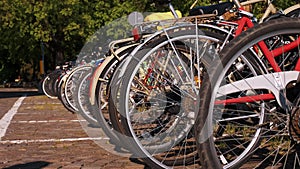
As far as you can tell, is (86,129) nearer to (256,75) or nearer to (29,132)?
(29,132)

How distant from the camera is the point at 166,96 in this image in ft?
15.3

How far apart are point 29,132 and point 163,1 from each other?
13.2 ft

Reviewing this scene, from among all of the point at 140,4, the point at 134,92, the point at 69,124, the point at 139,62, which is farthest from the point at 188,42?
the point at 140,4

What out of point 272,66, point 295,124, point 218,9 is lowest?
point 295,124

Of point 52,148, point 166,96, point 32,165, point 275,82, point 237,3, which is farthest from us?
point 52,148

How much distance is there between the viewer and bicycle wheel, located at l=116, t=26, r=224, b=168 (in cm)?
417

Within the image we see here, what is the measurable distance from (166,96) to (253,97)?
1.25 m

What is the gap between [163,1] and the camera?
15.8 ft

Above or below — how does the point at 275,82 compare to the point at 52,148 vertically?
above

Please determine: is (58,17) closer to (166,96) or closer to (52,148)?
(52,148)

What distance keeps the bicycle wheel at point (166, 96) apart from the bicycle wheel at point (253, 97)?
35 centimetres

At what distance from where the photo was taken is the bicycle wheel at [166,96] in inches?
164

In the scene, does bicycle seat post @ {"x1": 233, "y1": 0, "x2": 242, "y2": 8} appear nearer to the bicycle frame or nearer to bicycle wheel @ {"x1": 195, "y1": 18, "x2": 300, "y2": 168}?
bicycle wheel @ {"x1": 195, "y1": 18, "x2": 300, "y2": 168}

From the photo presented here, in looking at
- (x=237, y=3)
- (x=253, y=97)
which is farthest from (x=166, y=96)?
(x=253, y=97)
